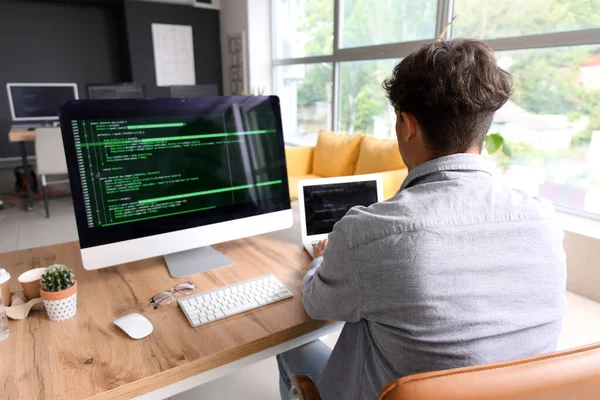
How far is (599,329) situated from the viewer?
1.96 meters

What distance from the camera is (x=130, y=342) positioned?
86 centimetres

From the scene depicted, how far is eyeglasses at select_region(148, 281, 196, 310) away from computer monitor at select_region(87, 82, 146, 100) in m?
4.16

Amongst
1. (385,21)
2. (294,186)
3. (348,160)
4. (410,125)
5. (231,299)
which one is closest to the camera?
(410,125)

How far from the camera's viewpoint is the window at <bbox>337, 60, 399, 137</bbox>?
4039 mm

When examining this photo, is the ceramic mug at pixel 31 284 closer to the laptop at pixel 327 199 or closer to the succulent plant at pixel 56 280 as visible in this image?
the succulent plant at pixel 56 280

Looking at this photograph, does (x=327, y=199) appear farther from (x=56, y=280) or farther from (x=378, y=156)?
(x=378, y=156)

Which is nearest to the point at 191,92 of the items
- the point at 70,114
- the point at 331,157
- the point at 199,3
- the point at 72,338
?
the point at 331,157

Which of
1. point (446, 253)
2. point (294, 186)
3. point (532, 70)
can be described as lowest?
point (294, 186)

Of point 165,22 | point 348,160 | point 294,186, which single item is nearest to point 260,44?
point 165,22

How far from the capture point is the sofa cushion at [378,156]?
3.21 m

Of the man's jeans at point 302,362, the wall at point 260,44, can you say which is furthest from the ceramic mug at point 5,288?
the wall at point 260,44

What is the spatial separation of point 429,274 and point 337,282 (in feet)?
0.62

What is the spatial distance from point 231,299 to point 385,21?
3698 millimetres

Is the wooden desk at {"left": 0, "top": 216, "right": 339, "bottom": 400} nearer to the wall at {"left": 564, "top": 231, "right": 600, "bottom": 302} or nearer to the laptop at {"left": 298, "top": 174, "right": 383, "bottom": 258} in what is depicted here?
the laptop at {"left": 298, "top": 174, "right": 383, "bottom": 258}
